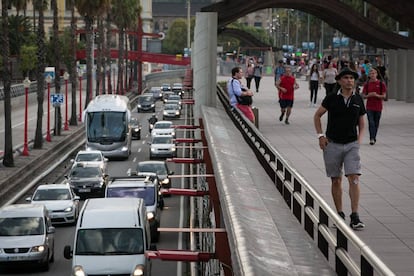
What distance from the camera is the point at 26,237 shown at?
28.0 metres

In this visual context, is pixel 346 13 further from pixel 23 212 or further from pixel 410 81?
pixel 23 212

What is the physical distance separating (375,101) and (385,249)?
1162 cm

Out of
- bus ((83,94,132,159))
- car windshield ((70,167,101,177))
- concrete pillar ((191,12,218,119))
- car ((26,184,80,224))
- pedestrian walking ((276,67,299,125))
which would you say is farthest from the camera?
bus ((83,94,132,159))

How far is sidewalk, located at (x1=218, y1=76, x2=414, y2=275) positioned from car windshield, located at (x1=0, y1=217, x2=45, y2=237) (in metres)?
6.19

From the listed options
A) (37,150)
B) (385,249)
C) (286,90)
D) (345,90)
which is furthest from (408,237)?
(37,150)

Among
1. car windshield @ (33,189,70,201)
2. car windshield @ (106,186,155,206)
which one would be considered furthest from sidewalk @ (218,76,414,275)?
car windshield @ (33,189,70,201)

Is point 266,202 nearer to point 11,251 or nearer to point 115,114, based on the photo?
point 11,251

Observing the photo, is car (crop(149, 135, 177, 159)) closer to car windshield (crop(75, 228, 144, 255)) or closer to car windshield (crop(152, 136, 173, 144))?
car windshield (crop(152, 136, 173, 144))

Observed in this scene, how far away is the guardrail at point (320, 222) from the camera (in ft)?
20.2

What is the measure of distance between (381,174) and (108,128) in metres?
42.5

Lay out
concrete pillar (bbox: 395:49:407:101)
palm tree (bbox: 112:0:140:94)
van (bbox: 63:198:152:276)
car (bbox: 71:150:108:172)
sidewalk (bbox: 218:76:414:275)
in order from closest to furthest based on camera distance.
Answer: sidewalk (bbox: 218:76:414:275)
van (bbox: 63:198:152:276)
concrete pillar (bbox: 395:49:407:101)
car (bbox: 71:150:108:172)
palm tree (bbox: 112:0:140:94)

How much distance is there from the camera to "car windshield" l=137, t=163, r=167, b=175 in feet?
141

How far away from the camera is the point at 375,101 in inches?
847

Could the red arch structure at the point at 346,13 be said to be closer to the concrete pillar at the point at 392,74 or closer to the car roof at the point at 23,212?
the concrete pillar at the point at 392,74
